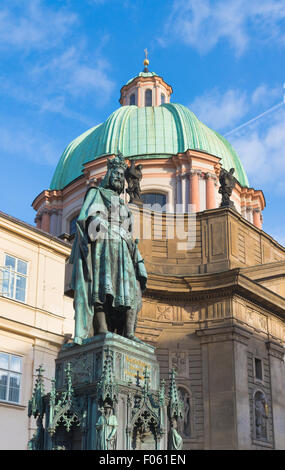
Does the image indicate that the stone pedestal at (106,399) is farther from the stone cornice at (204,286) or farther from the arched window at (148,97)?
the arched window at (148,97)

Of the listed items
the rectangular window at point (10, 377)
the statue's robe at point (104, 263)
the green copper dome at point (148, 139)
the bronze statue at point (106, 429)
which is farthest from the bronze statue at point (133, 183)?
the bronze statue at point (106, 429)

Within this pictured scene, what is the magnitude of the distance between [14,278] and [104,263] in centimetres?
1754

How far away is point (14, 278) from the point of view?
2591 centimetres

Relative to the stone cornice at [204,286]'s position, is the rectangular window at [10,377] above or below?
below

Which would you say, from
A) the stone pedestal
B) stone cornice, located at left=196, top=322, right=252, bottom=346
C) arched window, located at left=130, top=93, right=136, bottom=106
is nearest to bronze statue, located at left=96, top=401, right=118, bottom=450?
the stone pedestal

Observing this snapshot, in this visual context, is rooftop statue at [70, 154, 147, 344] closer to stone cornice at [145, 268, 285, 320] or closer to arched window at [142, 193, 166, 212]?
stone cornice at [145, 268, 285, 320]

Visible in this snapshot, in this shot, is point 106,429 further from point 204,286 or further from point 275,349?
point 275,349

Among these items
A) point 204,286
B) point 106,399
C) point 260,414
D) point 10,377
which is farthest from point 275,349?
point 106,399

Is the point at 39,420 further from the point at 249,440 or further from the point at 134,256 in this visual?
the point at 249,440

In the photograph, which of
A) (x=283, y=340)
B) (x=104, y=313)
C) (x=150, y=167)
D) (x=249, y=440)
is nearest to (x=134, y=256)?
(x=104, y=313)

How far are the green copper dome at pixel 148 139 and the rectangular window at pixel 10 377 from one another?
19158 millimetres

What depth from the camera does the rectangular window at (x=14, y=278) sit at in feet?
83.6

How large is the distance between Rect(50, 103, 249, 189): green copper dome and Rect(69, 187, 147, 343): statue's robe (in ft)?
105

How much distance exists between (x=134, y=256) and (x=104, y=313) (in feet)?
3.25
